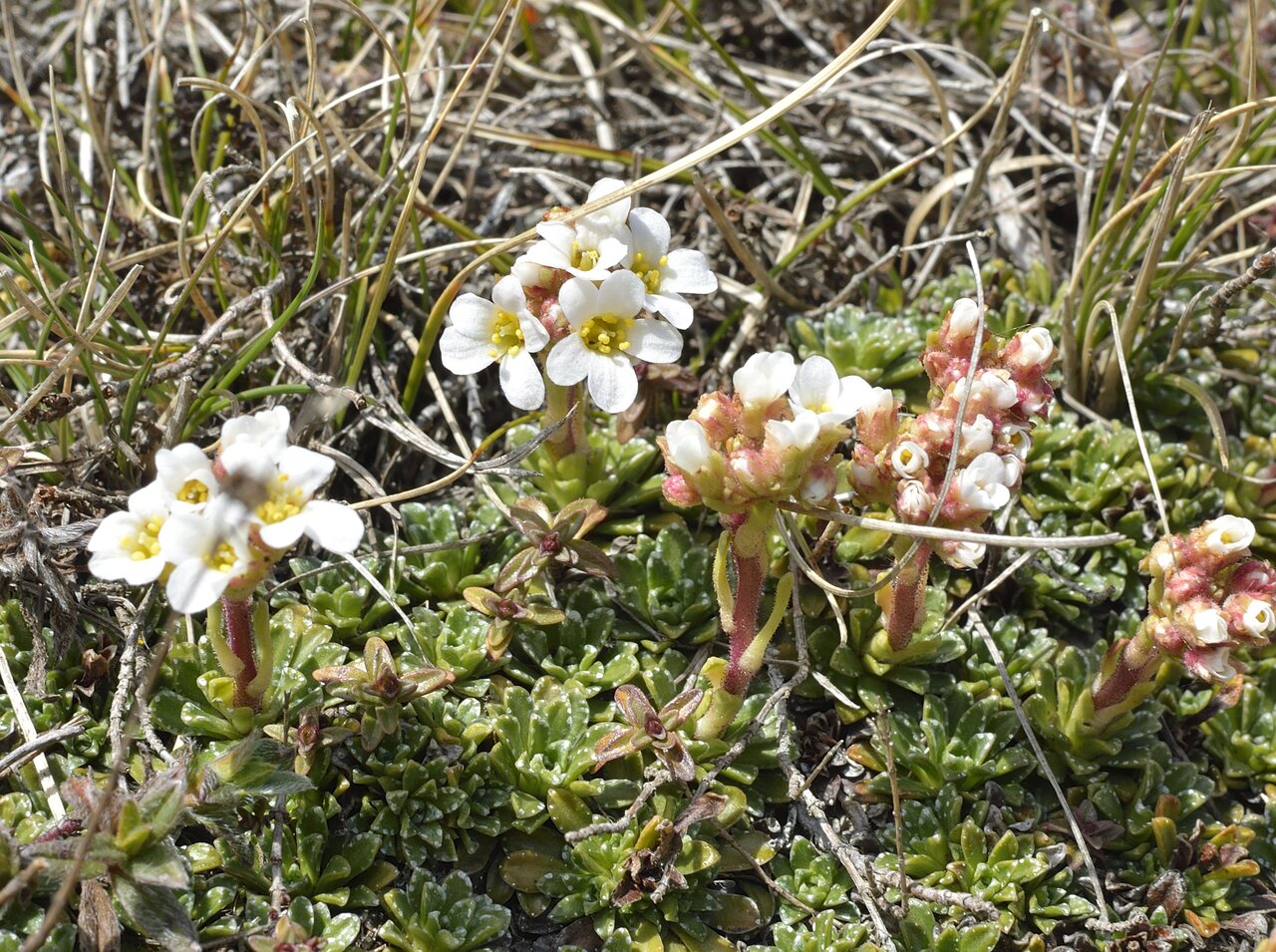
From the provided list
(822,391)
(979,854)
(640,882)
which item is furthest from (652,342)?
(979,854)

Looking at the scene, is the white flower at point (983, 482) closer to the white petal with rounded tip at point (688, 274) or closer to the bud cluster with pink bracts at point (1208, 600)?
the bud cluster with pink bracts at point (1208, 600)

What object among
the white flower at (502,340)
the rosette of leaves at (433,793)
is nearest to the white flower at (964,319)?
the white flower at (502,340)

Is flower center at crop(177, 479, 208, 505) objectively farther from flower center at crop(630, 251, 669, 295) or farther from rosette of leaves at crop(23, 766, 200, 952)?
flower center at crop(630, 251, 669, 295)

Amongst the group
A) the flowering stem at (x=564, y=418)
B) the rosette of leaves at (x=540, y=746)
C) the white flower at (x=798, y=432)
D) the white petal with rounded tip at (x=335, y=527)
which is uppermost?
the white flower at (x=798, y=432)

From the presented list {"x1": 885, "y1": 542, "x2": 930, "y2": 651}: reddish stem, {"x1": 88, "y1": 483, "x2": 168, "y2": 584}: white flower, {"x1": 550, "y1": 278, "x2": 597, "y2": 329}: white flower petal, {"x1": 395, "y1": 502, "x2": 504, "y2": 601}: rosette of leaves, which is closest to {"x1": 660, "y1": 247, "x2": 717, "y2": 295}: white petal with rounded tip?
{"x1": 550, "y1": 278, "x2": 597, "y2": 329}: white flower petal

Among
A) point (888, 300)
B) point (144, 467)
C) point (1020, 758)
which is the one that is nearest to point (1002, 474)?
point (1020, 758)

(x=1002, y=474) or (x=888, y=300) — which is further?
(x=888, y=300)

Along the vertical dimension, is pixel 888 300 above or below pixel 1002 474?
below

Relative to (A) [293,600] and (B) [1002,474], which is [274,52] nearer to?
(A) [293,600]

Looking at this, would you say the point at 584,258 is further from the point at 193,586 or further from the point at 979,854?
the point at 979,854
